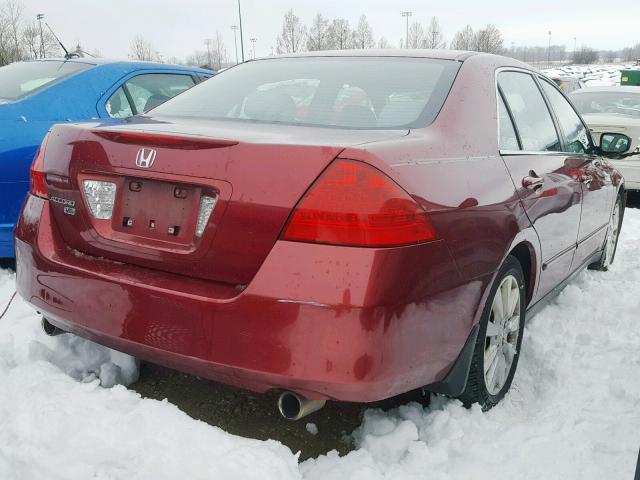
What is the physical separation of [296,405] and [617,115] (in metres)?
7.87

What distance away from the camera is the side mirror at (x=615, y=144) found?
4211mm

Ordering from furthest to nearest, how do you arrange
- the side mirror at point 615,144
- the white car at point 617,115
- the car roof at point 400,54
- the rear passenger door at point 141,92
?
the white car at point 617,115 < the rear passenger door at point 141,92 < the side mirror at point 615,144 < the car roof at point 400,54

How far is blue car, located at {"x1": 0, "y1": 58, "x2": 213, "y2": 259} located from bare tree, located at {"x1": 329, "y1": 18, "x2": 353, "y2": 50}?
232ft

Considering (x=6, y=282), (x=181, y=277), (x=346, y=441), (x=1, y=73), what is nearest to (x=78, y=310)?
(x=181, y=277)

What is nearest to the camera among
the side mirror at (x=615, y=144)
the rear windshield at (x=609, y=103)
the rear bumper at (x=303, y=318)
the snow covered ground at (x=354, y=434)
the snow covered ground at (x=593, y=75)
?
the rear bumper at (x=303, y=318)

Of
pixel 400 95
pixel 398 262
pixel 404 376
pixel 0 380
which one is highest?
pixel 400 95

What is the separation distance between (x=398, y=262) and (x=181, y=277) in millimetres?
704

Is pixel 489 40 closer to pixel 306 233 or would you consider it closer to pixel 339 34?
pixel 339 34

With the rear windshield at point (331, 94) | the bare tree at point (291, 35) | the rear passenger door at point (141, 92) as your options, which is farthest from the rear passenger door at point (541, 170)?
the bare tree at point (291, 35)

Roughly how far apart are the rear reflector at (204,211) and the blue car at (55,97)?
233 centimetres

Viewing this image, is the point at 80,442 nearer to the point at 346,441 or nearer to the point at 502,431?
the point at 346,441

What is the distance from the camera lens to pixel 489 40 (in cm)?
7481

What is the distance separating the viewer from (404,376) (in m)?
2.07

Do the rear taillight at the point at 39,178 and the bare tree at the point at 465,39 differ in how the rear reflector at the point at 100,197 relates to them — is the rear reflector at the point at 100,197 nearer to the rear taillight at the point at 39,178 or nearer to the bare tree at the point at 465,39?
the rear taillight at the point at 39,178
